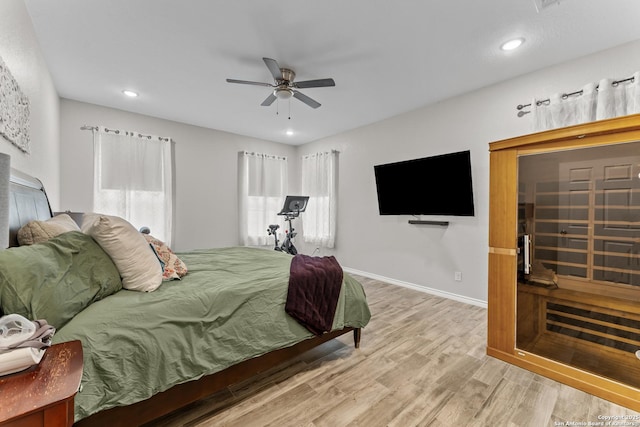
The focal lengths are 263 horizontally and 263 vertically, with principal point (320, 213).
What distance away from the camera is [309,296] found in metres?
1.88

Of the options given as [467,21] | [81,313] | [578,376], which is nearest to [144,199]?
[81,313]

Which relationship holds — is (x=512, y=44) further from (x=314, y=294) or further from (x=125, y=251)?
(x=125, y=251)

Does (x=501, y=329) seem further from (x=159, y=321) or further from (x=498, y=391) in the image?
→ (x=159, y=321)

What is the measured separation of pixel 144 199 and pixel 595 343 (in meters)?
5.23

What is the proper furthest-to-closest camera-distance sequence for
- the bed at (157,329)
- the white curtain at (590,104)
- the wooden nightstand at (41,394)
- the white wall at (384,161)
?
the white wall at (384,161)
the white curtain at (590,104)
the bed at (157,329)
the wooden nightstand at (41,394)

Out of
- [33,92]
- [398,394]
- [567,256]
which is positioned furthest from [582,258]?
[33,92]

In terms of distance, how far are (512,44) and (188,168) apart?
4.50m

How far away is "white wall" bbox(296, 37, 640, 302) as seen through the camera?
2.68 m

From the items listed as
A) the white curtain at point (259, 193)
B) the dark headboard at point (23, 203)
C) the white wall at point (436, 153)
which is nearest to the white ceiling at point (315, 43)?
the white wall at point (436, 153)

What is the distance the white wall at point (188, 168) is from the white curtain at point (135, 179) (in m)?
0.12

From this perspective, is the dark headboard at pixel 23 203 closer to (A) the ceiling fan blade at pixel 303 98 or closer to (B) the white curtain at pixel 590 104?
(A) the ceiling fan blade at pixel 303 98

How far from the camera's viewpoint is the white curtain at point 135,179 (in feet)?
12.1

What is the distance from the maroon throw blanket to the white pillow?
840 millimetres

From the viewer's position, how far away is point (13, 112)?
1712 millimetres
